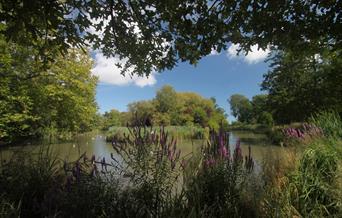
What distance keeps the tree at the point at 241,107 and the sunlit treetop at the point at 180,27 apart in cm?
7252

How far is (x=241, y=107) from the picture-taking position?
7956 centimetres

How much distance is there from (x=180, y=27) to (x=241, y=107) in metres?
79.3

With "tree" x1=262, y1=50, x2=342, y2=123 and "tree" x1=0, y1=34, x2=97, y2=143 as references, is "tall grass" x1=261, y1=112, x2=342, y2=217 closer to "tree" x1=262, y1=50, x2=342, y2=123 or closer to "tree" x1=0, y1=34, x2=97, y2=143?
"tree" x1=0, y1=34, x2=97, y2=143

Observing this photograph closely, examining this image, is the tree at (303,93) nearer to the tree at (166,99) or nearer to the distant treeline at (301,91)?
the distant treeline at (301,91)

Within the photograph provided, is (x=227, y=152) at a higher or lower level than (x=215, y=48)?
lower

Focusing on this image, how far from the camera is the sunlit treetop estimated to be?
2.43 metres

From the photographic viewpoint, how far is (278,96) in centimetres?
2508

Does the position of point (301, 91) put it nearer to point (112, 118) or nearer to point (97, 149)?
point (97, 149)

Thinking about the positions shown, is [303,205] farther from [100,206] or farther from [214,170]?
[100,206]

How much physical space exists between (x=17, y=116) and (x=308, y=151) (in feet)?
38.3

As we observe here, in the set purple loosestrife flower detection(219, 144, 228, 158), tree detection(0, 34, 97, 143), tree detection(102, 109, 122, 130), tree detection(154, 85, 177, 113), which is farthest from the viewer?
tree detection(102, 109, 122, 130)

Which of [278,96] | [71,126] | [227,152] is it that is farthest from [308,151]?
[278,96]

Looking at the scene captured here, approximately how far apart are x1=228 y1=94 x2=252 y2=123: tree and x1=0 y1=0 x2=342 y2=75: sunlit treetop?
72.5 meters

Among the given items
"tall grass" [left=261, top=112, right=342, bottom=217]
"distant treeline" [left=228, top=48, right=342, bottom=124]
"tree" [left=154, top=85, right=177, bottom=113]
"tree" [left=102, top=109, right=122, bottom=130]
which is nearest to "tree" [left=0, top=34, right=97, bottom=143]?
"tall grass" [left=261, top=112, right=342, bottom=217]
